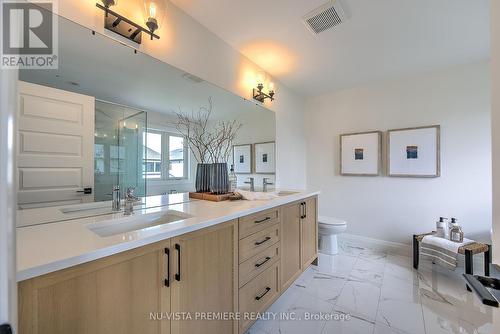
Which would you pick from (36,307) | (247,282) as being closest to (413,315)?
(247,282)

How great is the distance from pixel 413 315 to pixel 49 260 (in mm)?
2336

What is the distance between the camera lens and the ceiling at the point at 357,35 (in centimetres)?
166

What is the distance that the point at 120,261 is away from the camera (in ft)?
2.71

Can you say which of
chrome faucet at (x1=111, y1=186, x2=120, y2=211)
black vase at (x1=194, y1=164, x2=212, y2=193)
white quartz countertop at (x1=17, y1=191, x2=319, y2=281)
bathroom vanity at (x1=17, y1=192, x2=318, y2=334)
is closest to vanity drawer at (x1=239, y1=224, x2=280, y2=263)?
bathroom vanity at (x1=17, y1=192, x2=318, y2=334)

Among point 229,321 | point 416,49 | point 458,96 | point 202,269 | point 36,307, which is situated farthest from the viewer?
point 458,96

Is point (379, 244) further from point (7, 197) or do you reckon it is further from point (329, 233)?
point (7, 197)

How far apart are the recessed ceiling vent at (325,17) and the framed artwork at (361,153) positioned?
1773 millimetres

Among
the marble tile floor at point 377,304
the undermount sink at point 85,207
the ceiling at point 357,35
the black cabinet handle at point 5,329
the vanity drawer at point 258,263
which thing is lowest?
the marble tile floor at point 377,304

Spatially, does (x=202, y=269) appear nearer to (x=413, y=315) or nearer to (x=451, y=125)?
(x=413, y=315)

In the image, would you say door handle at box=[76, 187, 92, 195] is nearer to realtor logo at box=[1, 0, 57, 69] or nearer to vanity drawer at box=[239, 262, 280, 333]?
realtor logo at box=[1, 0, 57, 69]

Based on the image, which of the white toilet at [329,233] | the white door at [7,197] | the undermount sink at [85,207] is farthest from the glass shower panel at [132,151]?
the white toilet at [329,233]

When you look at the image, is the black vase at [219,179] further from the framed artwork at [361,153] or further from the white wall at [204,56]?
the framed artwork at [361,153]

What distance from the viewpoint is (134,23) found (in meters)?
1.35

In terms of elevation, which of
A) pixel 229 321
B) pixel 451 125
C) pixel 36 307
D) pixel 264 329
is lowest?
pixel 264 329
